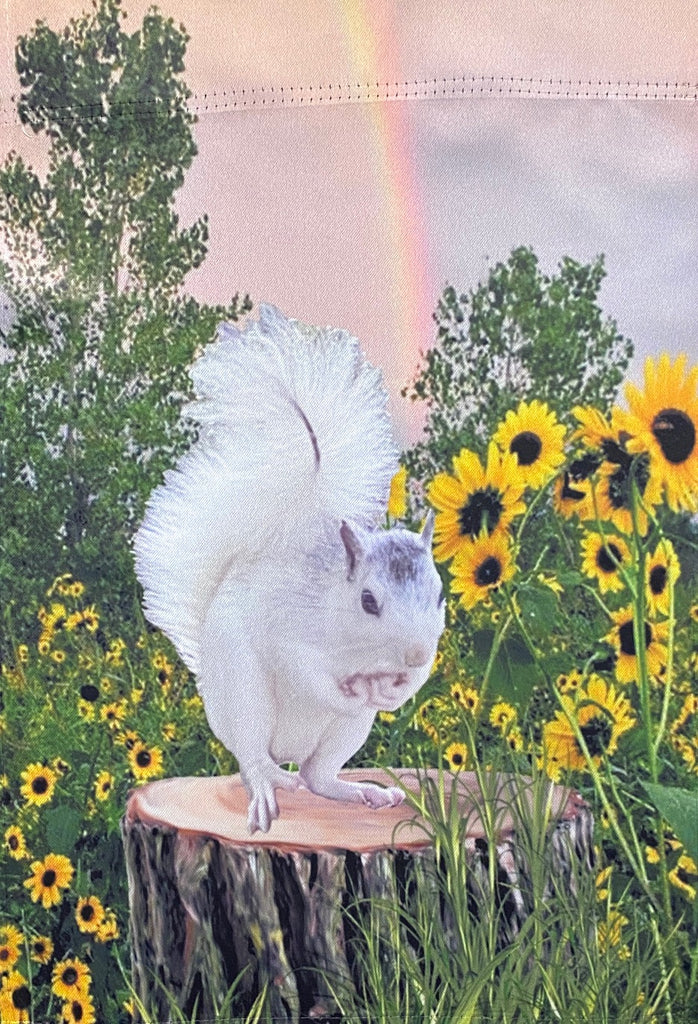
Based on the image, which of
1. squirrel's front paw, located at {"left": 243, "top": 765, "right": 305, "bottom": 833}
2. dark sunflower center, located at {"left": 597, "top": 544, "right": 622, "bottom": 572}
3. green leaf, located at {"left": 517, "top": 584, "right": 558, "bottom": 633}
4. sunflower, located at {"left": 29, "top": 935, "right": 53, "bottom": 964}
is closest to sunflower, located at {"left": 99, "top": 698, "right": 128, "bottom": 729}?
squirrel's front paw, located at {"left": 243, "top": 765, "right": 305, "bottom": 833}

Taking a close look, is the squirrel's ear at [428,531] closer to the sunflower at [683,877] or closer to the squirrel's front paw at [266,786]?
the squirrel's front paw at [266,786]

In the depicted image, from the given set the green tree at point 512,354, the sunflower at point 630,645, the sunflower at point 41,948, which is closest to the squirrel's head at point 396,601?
the green tree at point 512,354

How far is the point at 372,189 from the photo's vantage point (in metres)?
1.46

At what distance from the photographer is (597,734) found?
1.46 m

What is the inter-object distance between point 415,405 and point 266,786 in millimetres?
477

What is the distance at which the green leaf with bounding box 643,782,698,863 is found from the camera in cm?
141

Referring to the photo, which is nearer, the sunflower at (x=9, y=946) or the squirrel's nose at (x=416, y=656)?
the squirrel's nose at (x=416, y=656)

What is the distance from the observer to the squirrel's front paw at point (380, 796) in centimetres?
146

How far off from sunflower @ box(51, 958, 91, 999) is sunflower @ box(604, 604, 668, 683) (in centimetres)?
74

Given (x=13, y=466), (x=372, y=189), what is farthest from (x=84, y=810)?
(x=372, y=189)

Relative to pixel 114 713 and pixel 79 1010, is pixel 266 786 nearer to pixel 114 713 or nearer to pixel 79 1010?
pixel 114 713

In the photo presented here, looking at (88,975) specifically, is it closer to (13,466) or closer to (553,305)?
(13,466)

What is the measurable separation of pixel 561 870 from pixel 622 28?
0.97 m

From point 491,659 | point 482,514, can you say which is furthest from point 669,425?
point 491,659
